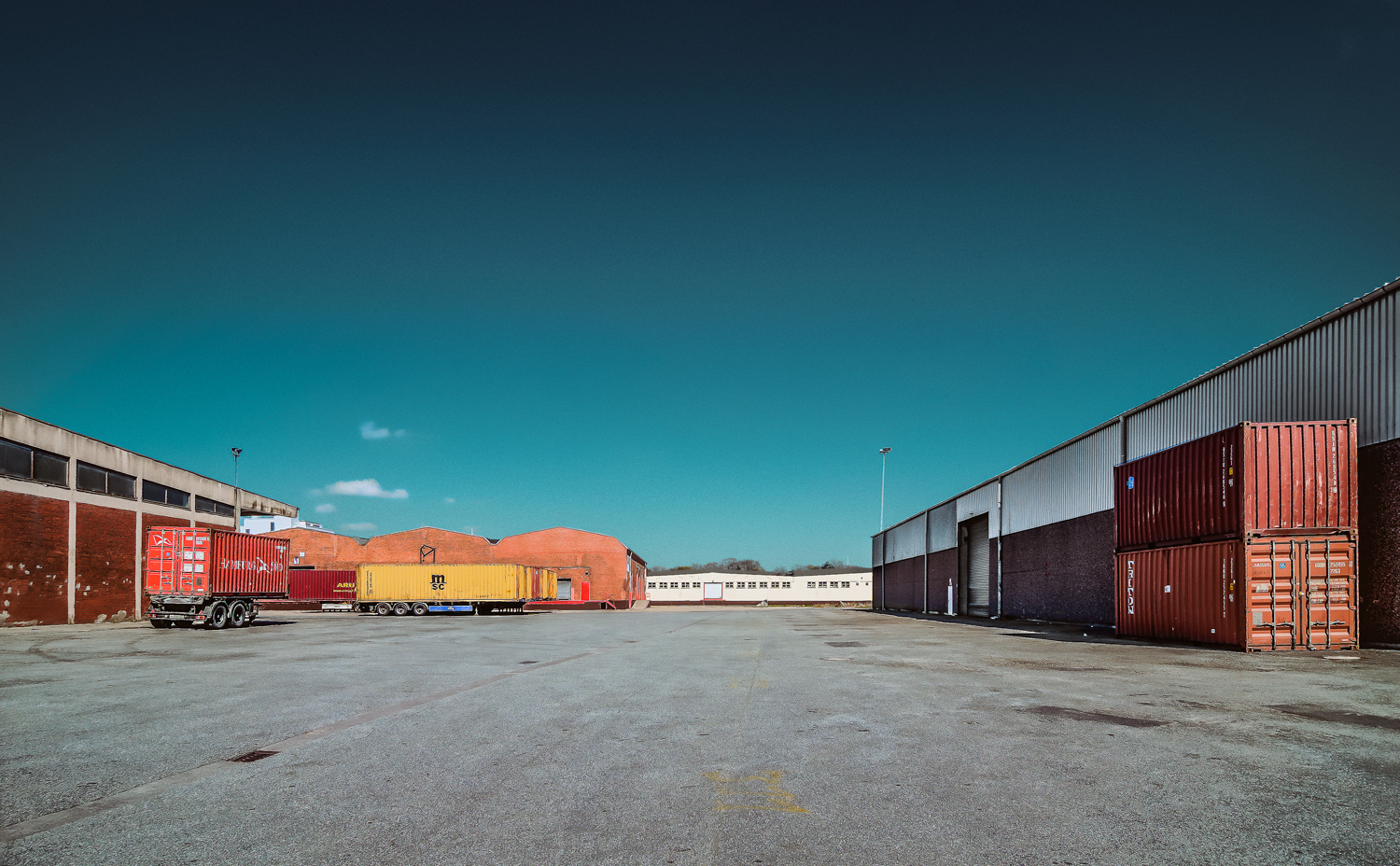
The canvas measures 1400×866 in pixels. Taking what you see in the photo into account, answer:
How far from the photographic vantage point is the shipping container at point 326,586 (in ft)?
187

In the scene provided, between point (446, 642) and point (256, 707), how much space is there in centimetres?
1210

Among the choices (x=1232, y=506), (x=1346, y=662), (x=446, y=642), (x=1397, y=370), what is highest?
(x=1397, y=370)

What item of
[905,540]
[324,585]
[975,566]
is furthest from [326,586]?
[975,566]

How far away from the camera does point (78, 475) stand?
1214 inches

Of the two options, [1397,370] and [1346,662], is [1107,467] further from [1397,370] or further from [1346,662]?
[1346,662]

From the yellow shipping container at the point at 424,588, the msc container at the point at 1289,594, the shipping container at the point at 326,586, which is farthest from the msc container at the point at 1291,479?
the shipping container at the point at 326,586

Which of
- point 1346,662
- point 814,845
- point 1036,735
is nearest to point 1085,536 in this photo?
point 1346,662

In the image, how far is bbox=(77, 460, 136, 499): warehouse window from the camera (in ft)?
102

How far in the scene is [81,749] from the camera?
659cm

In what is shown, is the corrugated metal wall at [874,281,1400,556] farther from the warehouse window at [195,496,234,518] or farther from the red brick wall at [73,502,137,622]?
the warehouse window at [195,496,234,518]

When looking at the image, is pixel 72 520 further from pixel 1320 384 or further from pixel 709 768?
pixel 1320 384

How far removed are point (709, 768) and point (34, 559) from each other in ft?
106

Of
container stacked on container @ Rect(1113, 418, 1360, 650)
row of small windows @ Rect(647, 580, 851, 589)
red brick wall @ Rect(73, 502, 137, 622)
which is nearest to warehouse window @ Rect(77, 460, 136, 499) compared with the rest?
red brick wall @ Rect(73, 502, 137, 622)

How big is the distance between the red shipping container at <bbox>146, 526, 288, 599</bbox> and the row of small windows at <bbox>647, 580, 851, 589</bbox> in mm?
78697
